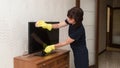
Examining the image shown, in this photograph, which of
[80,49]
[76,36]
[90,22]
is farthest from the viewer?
[90,22]

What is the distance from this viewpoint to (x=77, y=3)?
153 inches

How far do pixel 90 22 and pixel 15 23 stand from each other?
7.30 ft

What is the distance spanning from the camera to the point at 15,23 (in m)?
2.68

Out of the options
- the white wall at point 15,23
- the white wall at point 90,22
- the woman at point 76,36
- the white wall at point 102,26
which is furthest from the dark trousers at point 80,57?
the white wall at point 102,26

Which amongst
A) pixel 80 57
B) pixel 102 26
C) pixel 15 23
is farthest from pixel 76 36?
pixel 102 26

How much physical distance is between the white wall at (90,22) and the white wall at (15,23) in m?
1.36

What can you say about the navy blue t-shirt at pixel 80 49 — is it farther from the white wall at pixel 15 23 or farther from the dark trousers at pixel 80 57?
the white wall at pixel 15 23

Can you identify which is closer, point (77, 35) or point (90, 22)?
point (77, 35)

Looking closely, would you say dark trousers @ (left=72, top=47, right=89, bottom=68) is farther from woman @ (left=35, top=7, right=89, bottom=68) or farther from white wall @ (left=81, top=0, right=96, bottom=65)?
white wall @ (left=81, top=0, right=96, bottom=65)

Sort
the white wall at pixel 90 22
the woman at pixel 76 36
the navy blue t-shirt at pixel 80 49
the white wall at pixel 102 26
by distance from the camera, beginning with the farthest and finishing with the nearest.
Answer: the white wall at pixel 102 26 < the white wall at pixel 90 22 < the navy blue t-shirt at pixel 80 49 < the woman at pixel 76 36

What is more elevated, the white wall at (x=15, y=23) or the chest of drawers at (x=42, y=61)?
the white wall at (x=15, y=23)

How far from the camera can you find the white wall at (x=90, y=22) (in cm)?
430

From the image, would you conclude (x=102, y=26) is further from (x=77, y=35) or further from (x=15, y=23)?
(x=15, y=23)

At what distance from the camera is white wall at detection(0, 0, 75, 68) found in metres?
2.54
